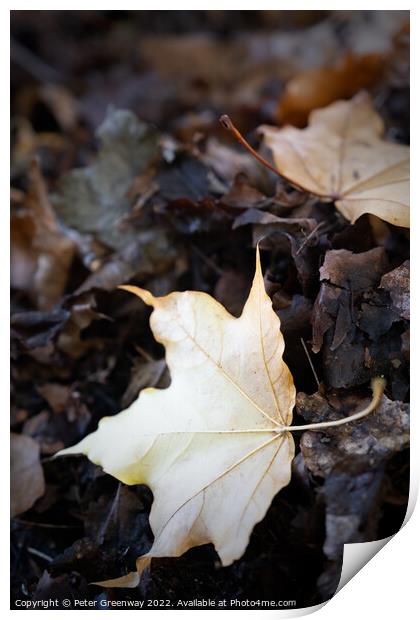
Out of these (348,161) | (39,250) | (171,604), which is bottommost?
(171,604)

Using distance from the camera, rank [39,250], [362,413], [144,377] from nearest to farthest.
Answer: [362,413] → [144,377] → [39,250]

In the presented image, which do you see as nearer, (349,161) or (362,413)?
(362,413)

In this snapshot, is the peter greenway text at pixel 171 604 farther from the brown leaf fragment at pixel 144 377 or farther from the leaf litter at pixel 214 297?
the brown leaf fragment at pixel 144 377

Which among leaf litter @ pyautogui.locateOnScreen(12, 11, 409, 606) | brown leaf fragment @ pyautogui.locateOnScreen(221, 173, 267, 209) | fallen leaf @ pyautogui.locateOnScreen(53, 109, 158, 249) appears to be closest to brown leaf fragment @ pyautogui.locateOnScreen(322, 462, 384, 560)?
leaf litter @ pyautogui.locateOnScreen(12, 11, 409, 606)

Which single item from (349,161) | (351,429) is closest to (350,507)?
(351,429)

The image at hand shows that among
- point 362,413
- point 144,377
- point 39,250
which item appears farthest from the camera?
point 39,250

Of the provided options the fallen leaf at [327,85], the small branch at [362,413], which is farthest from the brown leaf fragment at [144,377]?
the fallen leaf at [327,85]

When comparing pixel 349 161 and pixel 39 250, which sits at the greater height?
pixel 349 161

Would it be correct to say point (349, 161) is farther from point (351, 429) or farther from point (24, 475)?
point (24, 475)
